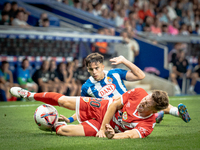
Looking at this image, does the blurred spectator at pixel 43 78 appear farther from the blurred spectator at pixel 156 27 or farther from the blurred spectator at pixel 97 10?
the blurred spectator at pixel 156 27

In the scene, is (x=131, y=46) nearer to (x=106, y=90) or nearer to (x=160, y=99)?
(x=106, y=90)

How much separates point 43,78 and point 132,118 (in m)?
7.09

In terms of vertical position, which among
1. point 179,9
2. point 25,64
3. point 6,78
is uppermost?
point 179,9

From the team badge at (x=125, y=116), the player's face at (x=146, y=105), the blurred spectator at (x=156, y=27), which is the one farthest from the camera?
the blurred spectator at (x=156, y=27)

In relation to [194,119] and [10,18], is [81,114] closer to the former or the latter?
[194,119]

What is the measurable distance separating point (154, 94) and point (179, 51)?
1083 centimetres

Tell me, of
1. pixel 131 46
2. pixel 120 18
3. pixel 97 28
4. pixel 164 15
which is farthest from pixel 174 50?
pixel 97 28

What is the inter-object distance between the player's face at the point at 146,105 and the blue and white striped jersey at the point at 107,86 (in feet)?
4.32

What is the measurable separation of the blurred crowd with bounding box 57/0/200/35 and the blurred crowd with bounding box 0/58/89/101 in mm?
3195

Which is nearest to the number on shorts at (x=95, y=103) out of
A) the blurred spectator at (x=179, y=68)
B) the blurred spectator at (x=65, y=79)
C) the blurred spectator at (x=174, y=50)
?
the blurred spectator at (x=65, y=79)

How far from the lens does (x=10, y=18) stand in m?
11.9

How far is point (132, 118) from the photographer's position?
4.59 meters

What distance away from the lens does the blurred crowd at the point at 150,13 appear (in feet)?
51.2

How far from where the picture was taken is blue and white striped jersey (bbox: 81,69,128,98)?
18.9ft
